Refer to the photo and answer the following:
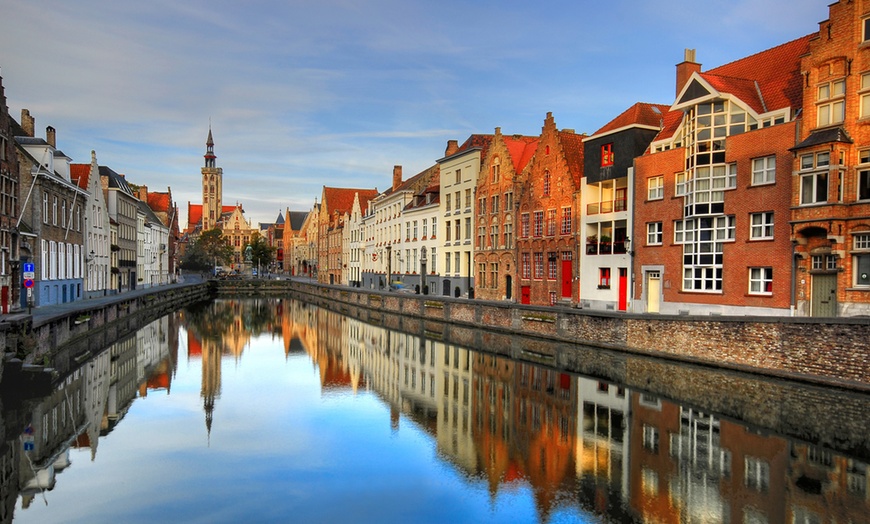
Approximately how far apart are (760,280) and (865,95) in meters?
7.01

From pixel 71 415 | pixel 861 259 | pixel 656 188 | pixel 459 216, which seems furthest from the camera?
pixel 459 216

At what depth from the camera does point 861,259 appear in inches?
777

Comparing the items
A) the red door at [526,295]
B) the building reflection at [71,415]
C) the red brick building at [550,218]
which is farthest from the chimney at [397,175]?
the building reflection at [71,415]

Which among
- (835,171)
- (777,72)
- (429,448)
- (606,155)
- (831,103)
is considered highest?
(777,72)

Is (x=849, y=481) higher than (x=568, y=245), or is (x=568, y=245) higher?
(x=568, y=245)

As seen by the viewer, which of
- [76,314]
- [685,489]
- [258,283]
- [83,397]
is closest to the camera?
[685,489]

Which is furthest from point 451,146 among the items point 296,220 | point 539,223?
point 296,220

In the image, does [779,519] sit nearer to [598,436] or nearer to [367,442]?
[598,436]

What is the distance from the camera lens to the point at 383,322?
42094mm

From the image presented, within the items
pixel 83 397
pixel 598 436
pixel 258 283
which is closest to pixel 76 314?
pixel 83 397

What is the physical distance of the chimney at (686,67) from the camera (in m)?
31.1

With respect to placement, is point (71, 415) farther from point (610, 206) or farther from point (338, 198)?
point (338, 198)

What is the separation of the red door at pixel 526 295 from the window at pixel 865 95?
2115cm

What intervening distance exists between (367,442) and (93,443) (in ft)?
19.4
